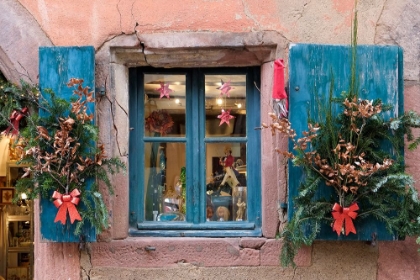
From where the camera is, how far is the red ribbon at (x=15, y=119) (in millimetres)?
3617

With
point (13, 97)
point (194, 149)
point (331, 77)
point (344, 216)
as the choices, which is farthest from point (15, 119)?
point (344, 216)

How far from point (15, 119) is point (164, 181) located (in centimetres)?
106

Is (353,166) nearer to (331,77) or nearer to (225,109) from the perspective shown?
(331,77)

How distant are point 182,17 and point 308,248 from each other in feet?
5.54

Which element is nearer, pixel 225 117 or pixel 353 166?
pixel 353 166

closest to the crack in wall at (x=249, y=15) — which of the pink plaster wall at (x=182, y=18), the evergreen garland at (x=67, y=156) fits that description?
the pink plaster wall at (x=182, y=18)

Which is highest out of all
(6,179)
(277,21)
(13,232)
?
(277,21)

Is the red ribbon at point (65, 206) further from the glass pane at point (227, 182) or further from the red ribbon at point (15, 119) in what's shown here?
the glass pane at point (227, 182)

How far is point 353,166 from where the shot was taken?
10.9 ft

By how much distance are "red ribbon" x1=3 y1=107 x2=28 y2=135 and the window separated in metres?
0.71

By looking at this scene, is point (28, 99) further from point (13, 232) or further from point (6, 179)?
point (13, 232)

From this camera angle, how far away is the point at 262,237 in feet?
12.7

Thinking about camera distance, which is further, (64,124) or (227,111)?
(227,111)

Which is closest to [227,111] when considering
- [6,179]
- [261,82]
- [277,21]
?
[261,82]
